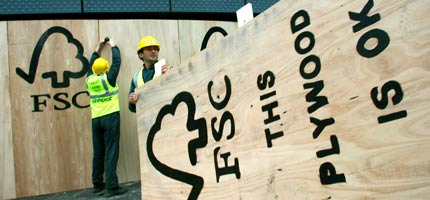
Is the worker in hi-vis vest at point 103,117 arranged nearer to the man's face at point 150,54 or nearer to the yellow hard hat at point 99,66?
the yellow hard hat at point 99,66

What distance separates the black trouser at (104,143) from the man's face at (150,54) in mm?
844

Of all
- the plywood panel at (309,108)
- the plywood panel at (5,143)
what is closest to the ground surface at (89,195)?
the plywood panel at (5,143)

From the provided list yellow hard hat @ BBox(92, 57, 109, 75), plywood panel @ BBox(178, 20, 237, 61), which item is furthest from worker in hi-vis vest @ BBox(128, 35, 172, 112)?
plywood panel @ BBox(178, 20, 237, 61)

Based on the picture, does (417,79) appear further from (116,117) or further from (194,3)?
(194,3)

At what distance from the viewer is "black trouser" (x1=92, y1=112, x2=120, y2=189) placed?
6.03 meters

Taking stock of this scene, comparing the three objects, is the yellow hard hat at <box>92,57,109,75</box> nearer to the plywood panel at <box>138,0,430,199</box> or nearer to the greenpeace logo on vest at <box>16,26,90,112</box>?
the greenpeace logo on vest at <box>16,26,90,112</box>

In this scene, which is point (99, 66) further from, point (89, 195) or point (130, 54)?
point (89, 195)

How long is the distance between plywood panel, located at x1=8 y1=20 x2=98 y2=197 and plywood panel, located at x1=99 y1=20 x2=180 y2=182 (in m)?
0.40

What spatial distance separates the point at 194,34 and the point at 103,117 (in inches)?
76.4

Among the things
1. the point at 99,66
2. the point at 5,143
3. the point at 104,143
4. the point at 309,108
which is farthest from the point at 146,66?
the point at 309,108

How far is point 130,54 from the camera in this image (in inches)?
272

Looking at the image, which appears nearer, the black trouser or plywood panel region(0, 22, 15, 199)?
the black trouser

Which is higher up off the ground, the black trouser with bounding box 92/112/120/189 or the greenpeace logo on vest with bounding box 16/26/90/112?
the greenpeace logo on vest with bounding box 16/26/90/112

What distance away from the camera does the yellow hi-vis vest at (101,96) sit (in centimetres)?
616
